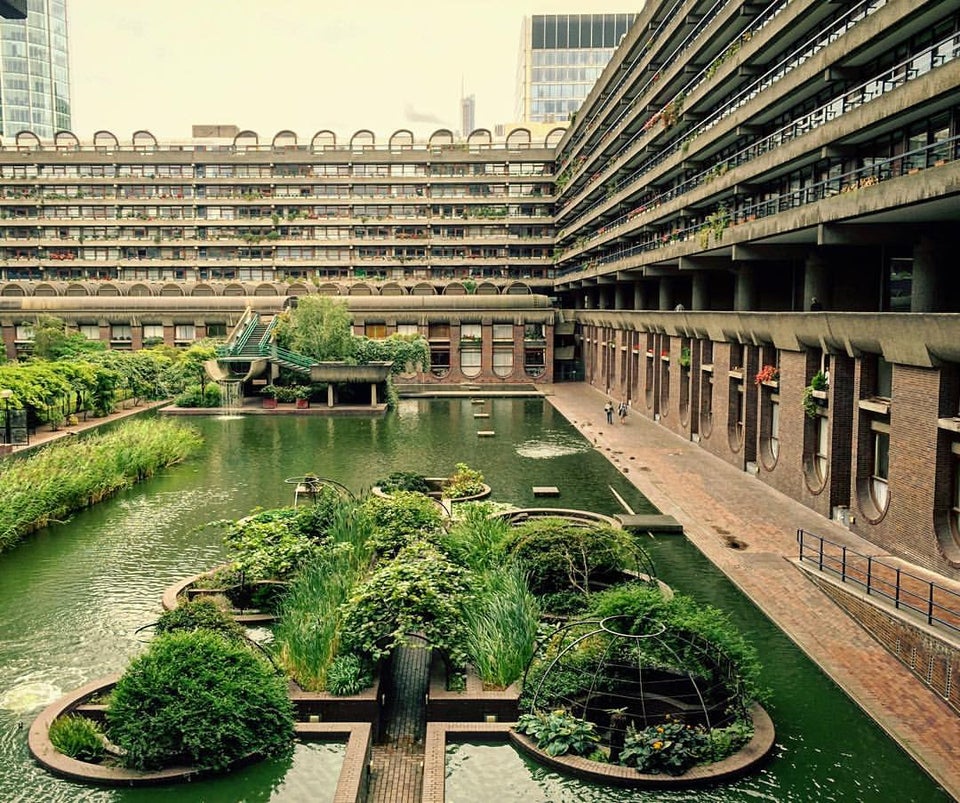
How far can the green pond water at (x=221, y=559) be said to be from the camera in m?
12.6

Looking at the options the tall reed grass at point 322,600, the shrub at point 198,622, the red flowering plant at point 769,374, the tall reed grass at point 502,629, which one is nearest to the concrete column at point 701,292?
the red flowering plant at point 769,374

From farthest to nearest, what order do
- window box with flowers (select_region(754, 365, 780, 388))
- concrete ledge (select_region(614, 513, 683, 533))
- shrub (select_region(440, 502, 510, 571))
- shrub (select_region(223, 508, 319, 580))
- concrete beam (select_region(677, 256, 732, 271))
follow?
concrete beam (select_region(677, 256, 732, 271)) → window box with flowers (select_region(754, 365, 780, 388)) → concrete ledge (select_region(614, 513, 683, 533)) → shrub (select_region(440, 502, 510, 571)) → shrub (select_region(223, 508, 319, 580))

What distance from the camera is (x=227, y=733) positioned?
41.8 ft

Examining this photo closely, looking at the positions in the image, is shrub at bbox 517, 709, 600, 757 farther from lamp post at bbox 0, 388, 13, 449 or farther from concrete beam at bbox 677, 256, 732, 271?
lamp post at bbox 0, 388, 13, 449

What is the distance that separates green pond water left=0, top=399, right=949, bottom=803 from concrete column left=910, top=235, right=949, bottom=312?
30.9 ft

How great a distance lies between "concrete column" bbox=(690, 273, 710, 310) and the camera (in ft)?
150

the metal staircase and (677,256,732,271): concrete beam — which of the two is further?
the metal staircase

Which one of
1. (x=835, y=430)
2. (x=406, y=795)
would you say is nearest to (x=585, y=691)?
(x=406, y=795)

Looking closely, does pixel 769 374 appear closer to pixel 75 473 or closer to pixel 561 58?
pixel 75 473

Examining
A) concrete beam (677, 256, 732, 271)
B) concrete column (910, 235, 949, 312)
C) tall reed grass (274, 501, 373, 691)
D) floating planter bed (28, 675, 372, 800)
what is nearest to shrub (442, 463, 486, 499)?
tall reed grass (274, 501, 373, 691)

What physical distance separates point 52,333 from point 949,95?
198ft

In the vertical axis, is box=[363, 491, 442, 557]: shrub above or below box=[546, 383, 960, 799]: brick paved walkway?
above

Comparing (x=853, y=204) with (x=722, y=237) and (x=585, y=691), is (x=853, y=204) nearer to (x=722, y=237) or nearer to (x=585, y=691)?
(x=722, y=237)

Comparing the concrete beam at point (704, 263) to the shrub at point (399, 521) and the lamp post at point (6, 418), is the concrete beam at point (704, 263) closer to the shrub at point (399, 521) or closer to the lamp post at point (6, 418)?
the shrub at point (399, 521)
